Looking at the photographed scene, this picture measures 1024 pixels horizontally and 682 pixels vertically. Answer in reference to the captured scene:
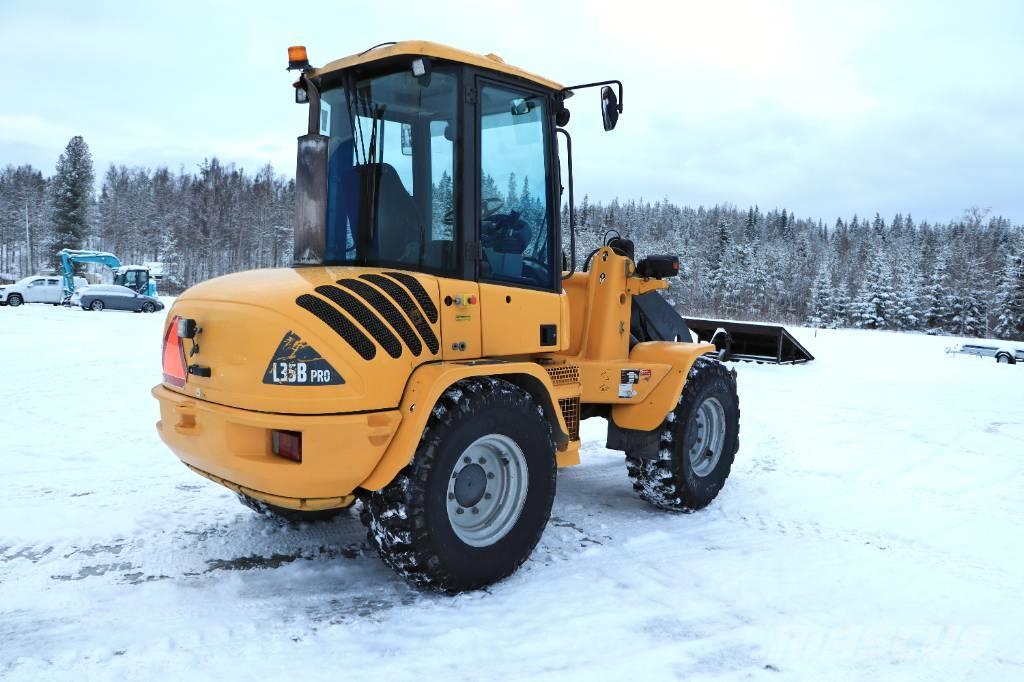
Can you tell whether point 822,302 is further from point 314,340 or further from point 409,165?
point 314,340

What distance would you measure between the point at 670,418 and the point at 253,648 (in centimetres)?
311

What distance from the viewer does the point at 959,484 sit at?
633cm

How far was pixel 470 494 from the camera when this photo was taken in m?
3.82

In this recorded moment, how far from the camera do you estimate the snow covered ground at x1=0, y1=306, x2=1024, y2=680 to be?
3053 mm

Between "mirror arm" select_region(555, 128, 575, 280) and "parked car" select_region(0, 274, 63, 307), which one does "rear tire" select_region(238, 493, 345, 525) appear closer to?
"mirror arm" select_region(555, 128, 575, 280)

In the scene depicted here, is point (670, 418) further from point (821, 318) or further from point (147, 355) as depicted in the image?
point (821, 318)

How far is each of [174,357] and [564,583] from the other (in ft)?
7.78

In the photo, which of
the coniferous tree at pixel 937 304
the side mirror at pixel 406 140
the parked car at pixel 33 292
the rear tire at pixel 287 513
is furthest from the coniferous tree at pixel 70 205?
the coniferous tree at pixel 937 304

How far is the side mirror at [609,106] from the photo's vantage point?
4.24m

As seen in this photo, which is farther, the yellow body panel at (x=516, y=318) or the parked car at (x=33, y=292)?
the parked car at (x=33, y=292)

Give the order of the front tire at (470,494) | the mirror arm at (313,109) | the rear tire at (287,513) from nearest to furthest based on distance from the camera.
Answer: the front tire at (470,494), the mirror arm at (313,109), the rear tire at (287,513)

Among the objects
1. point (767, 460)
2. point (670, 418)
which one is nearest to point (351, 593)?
point (670, 418)

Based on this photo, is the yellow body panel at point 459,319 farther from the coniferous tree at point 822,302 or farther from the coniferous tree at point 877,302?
the coniferous tree at point 822,302

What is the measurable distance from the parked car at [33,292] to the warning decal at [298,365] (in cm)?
3403
